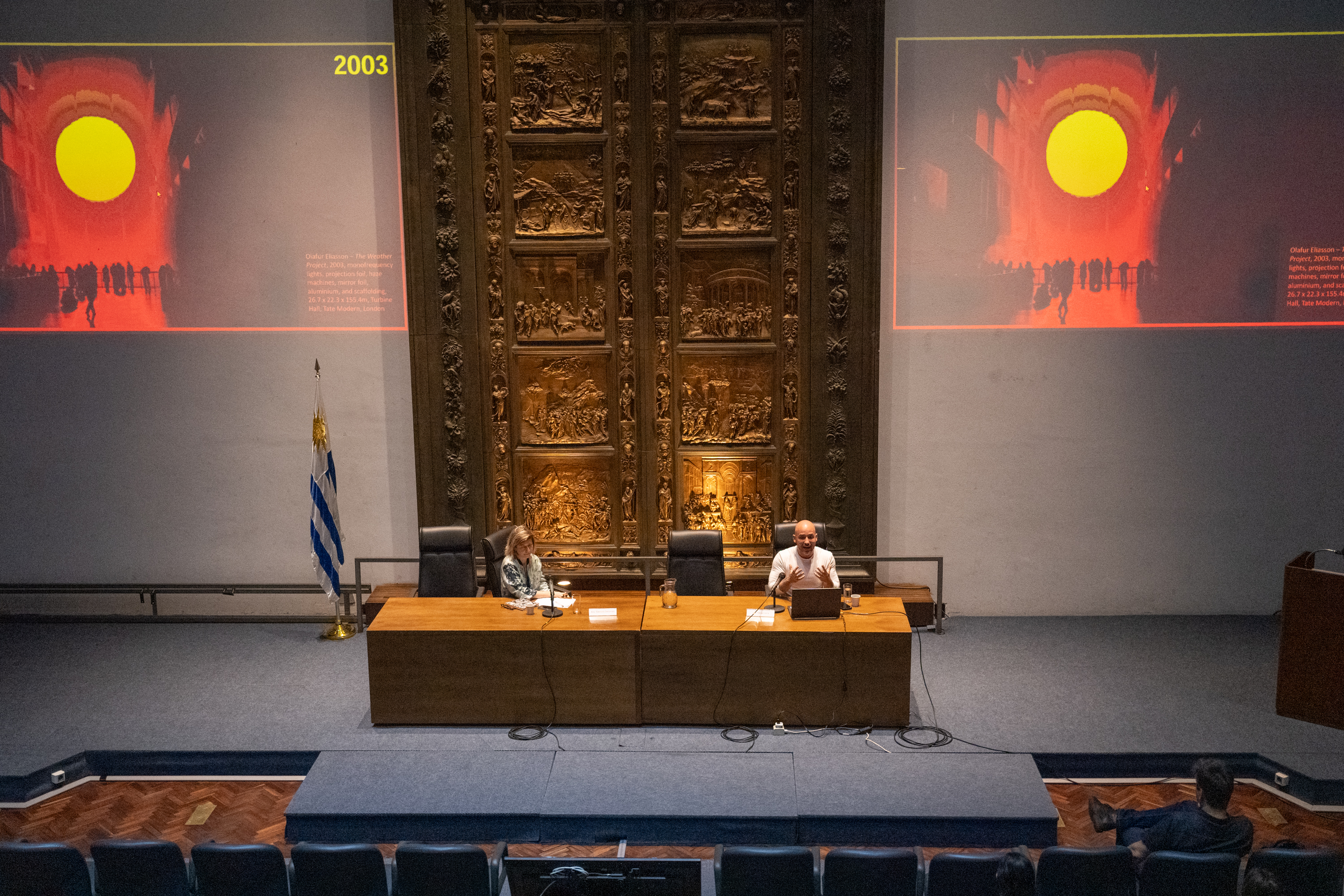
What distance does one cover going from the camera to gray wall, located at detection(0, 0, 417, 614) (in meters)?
8.38

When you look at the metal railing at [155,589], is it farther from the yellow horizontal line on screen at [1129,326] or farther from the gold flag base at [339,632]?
the yellow horizontal line on screen at [1129,326]

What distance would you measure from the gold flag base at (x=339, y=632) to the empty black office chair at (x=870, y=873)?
523 cm

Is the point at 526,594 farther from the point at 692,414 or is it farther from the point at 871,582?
the point at 871,582

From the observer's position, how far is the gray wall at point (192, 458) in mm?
8375

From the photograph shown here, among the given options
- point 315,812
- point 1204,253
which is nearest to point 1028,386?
point 1204,253

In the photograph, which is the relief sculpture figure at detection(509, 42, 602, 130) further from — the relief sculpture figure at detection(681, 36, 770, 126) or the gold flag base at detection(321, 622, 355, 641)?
the gold flag base at detection(321, 622, 355, 641)

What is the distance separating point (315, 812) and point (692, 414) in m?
4.24

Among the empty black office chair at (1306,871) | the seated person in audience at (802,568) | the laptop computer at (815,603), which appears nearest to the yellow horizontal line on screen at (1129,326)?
the seated person in audience at (802,568)

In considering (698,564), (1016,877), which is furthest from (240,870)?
(698,564)

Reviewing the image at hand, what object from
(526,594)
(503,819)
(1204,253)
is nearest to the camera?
(503,819)

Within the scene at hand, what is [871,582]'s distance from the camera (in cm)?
829

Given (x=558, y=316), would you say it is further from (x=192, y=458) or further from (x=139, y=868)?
(x=139, y=868)

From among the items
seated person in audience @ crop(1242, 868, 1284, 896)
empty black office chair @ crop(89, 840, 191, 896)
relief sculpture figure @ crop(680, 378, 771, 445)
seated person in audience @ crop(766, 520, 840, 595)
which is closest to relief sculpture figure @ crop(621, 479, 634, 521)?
relief sculpture figure @ crop(680, 378, 771, 445)
